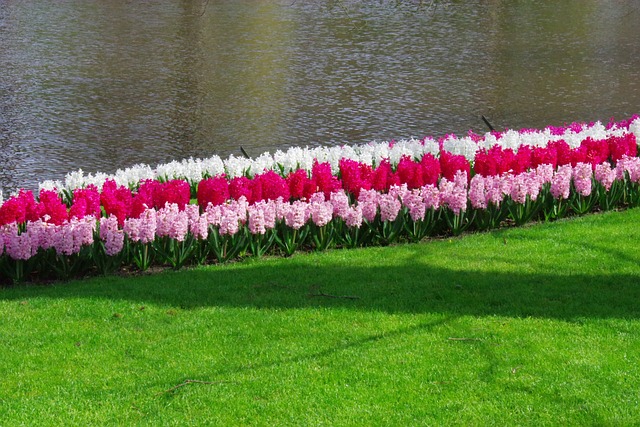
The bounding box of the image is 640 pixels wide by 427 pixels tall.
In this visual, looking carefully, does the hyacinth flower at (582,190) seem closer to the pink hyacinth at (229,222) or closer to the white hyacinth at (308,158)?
the white hyacinth at (308,158)

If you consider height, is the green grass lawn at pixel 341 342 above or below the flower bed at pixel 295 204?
below

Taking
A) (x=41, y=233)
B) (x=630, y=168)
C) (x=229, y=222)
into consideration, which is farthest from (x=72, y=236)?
(x=630, y=168)

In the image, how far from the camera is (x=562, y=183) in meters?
8.25

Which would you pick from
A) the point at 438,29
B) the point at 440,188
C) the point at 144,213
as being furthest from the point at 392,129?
the point at 438,29

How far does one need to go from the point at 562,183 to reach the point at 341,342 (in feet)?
11.7

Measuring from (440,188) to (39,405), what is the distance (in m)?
4.19

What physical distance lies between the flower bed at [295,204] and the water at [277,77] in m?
3.30

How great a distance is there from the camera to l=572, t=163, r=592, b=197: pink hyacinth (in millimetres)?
8406

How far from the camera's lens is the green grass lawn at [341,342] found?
4.66 m

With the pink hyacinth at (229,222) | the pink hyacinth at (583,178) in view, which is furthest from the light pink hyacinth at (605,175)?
the pink hyacinth at (229,222)

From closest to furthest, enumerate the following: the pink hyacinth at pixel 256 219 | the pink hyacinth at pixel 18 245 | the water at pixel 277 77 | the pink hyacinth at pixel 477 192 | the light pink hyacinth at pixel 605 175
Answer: the pink hyacinth at pixel 18 245 → the pink hyacinth at pixel 256 219 → the pink hyacinth at pixel 477 192 → the light pink hyacinth at pixel 605 175 → the water at pixel 277 77

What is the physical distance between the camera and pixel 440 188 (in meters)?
7.92

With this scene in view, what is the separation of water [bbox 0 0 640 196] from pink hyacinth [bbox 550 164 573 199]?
4479 millimetres

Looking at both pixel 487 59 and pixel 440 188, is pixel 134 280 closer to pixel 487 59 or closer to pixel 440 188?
pixel 440 188
